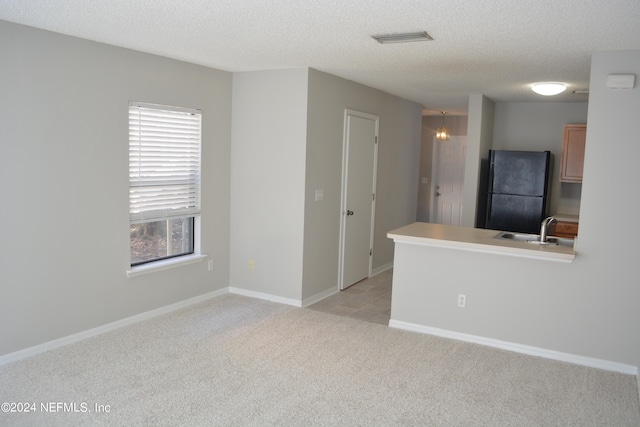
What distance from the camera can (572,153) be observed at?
608 cm

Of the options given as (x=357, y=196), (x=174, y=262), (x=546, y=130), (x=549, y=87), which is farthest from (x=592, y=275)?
(x=174, y=262)

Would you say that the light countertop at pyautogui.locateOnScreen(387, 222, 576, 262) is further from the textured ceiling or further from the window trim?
the window trim

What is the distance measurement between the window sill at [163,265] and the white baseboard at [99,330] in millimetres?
383

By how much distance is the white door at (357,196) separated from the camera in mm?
5633

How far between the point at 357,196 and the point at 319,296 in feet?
4.25

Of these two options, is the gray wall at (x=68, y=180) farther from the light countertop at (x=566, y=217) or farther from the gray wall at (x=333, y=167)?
the light countertop at (x=566, y=217)

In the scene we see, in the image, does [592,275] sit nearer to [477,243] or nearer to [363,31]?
[477,243]

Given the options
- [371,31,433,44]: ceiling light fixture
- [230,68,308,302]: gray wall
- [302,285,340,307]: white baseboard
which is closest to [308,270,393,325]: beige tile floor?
[302,285,340,307]: white baseboard

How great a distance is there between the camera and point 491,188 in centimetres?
630

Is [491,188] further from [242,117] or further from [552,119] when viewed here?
[242,117]

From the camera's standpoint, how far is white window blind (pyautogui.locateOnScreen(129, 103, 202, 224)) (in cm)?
434

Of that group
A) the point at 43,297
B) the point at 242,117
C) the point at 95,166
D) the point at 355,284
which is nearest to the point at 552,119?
the point at 355,284

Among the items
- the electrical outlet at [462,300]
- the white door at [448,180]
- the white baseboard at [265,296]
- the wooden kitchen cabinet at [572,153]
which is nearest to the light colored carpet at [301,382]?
the electrical outlet at [462,300]

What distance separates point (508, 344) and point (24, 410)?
3.47m
